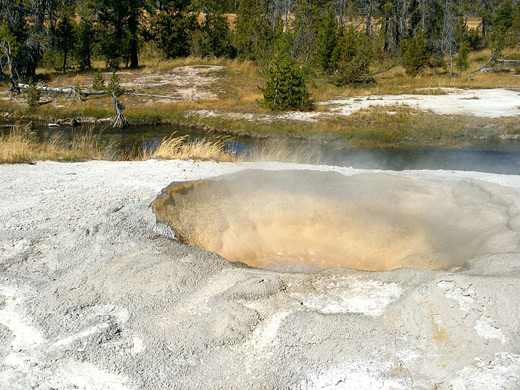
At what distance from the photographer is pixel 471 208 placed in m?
6.24

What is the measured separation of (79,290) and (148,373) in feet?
4.41

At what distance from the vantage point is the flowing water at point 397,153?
42.6 feet

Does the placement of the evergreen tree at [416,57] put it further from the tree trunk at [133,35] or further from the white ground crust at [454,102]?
the tree trunk at [133,35]

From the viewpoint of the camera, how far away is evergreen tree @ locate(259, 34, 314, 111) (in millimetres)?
18500

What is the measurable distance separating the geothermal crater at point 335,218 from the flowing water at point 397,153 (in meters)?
5.26

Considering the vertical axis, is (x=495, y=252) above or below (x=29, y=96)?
below

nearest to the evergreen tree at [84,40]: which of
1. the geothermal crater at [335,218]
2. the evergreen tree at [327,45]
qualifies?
the evergreen tree at [327,45]

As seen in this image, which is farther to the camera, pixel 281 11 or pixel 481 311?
pixel 281 11

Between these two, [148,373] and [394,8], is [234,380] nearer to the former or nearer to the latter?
[148,373]

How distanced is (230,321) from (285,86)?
51.5 ft

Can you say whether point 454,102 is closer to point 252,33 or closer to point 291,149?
point 291,149

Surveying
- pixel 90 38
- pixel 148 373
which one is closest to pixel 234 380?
pixel 148 373

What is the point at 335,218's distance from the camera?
6824mm

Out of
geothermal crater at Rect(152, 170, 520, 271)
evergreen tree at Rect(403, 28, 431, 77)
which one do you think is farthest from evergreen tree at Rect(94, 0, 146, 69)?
geothermal crater at Rect(152, 170, 520, 271)
